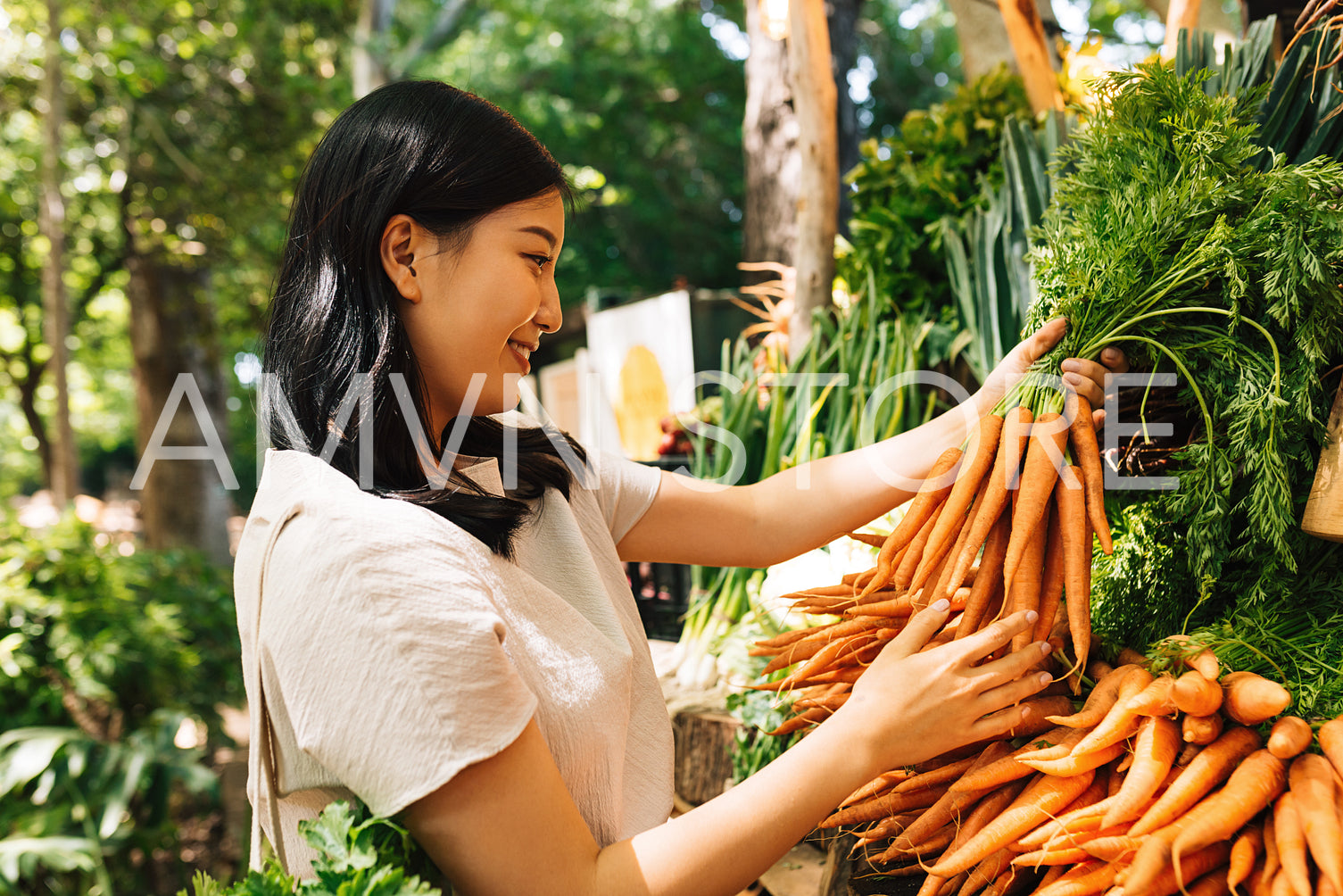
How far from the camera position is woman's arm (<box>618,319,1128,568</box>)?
1.27 m

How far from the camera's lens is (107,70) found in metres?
5.54

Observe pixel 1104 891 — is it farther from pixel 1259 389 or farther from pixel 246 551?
pixel 246 551

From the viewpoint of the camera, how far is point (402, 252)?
3.20 feet

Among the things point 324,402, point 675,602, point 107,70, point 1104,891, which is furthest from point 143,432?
point 1104,891

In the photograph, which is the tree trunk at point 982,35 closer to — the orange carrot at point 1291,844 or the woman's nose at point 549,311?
the woman's nose at point 549,311

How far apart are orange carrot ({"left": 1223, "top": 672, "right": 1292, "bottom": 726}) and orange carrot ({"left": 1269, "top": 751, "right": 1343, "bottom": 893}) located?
5cm

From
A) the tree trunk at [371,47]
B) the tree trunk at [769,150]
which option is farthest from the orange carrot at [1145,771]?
the tree trunk at [371,47]

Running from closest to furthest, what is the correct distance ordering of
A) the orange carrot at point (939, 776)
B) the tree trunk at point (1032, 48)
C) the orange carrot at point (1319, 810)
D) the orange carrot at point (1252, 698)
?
the orange carrot at point (1319, 810)
the orange carrot at point (1252, 698)
the orange carrot at point (939, 776)
the tree trunk at point (1032, 48)

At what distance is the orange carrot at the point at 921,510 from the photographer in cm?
112

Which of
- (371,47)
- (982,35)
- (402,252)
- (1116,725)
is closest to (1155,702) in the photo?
(1116,725)

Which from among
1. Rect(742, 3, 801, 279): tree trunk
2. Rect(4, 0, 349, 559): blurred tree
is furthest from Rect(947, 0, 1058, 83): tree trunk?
Rect(4, 0, 349, 559): blurred tree

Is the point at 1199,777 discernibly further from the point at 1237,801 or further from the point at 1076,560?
the point at 1076,560

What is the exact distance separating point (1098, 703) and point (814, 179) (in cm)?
176

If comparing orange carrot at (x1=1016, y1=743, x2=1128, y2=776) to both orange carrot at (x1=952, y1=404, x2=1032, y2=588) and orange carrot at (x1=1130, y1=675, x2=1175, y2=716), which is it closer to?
orange carrot at (x1=1130, y1=675, x2=1175, y2=716)
